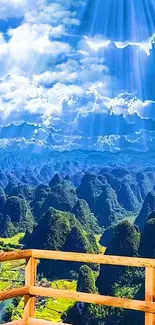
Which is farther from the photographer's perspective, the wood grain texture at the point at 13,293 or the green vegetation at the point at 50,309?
the green vegetation at the point at 50,309

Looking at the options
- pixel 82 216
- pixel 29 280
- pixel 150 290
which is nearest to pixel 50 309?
pixel 82 216

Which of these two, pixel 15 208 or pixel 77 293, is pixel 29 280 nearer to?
pixel 77 293

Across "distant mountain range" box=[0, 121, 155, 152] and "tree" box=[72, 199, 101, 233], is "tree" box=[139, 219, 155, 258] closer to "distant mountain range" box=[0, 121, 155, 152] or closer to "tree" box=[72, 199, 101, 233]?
"tree" box=[72, 199, 101, 233]

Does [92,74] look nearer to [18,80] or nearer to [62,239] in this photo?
[18,80]

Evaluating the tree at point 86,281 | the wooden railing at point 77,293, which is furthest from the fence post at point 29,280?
the tree at point 86,281

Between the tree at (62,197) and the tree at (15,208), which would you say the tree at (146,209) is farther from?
the tree at (15,208)

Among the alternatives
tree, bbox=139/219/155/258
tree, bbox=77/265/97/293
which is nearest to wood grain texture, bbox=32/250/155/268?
tree, bbox=77/265/97/293

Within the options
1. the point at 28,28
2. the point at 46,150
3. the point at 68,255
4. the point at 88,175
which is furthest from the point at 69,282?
the point at 68,255
